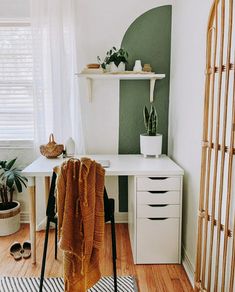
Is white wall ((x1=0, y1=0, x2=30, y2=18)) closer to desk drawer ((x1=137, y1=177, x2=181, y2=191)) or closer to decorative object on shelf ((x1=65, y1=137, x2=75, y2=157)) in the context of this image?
decorative object on shelf ((x1=65, y1=137, x2=75, y2=157))

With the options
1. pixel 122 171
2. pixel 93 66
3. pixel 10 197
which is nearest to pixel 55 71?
pixel 93 66

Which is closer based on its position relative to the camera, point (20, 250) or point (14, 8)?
point (20, 250)

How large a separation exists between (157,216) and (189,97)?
97 cm

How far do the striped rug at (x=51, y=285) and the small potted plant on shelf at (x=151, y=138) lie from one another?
1.13 m

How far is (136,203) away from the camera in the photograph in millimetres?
2504

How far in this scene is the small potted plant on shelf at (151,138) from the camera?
2.91m

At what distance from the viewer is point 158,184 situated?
2492 mm

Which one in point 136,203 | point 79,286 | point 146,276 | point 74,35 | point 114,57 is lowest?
point 146,276

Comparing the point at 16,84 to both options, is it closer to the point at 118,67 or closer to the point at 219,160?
the point at 118,67

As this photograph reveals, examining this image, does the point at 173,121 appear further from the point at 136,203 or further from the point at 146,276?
the point at 146,276

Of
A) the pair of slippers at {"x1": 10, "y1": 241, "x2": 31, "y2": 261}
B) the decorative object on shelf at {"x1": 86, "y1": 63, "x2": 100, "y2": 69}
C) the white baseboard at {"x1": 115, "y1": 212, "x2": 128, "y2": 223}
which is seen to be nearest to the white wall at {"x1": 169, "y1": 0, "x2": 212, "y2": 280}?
the decorative object on shelf at {"x1": 86, "y1": 63, "x2": 100, "y2": 69}

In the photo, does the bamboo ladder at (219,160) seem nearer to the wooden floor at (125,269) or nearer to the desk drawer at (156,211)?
the wooden floor at (125,269)

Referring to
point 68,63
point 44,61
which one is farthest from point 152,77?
point 44,61

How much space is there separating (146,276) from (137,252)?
0.21 metres
